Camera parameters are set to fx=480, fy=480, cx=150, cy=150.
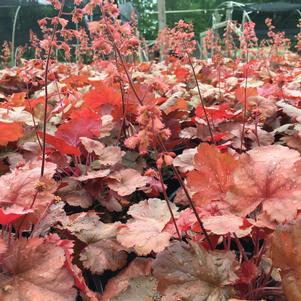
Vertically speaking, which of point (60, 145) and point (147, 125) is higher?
point (147, 125)

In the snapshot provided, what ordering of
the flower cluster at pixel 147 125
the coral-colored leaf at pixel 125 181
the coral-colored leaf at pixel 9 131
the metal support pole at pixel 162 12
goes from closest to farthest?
1. the flower cluster at pixel 147 125
2. the coral-colored leaf at pixel 125 181
3. the coral-colored leaf at pixel 9 131
4. the metal support pole at pixel 162 12

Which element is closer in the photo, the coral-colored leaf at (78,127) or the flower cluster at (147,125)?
the flower cluster at (147,125)

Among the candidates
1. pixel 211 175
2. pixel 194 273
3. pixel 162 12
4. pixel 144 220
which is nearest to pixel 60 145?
pixel 144 220

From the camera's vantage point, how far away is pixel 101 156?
5.18ft

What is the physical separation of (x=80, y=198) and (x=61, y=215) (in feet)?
0.79

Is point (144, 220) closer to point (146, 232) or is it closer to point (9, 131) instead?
point (146, 232)

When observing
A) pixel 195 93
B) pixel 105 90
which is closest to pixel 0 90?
pixel 195 93

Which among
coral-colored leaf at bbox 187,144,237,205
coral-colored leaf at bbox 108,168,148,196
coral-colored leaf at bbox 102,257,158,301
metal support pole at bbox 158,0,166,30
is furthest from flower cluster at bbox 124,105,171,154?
metal support pole at bbox 158,0,166,30

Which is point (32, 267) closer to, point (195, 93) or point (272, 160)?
point (272, 160)

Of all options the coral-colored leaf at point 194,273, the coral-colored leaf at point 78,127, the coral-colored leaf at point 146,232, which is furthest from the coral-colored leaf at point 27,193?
the coral-colored leaf at point 78,127

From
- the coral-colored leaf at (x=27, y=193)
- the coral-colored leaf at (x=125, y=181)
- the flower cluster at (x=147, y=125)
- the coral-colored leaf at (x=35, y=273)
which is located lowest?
the coral-colored leaf at (x=125, y=181)

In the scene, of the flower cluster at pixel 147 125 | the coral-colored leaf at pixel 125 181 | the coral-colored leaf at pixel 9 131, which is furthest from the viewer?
the coral-colored leaf at pixel 9 131

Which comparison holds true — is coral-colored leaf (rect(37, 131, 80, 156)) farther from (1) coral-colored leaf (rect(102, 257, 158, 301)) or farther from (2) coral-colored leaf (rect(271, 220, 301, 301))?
(2) coral-colored leaf (rect(271, 220, 301, 301))

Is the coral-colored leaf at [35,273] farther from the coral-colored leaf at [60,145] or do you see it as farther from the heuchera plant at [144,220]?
the coral-colored leaf at [60,145]
